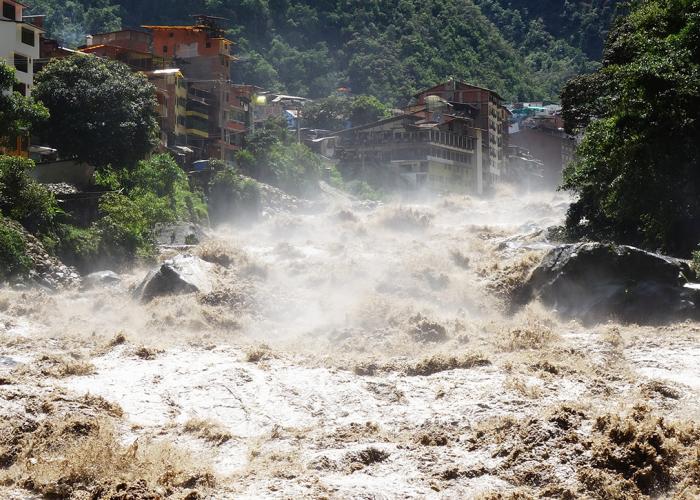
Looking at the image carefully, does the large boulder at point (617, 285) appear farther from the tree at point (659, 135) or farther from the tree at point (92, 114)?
the tree at point (92, 114)

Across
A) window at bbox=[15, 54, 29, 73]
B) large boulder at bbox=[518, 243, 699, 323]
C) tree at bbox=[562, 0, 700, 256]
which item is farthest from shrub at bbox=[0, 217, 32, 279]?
tree at bbox=[562, 0, 700, 256]

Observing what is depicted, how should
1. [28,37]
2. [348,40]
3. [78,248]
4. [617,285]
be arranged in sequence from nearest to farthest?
[617,285]
[78,248]
[28,37]
[348,40]

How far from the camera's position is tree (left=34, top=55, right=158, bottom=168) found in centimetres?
4138

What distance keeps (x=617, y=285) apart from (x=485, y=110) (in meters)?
63.5

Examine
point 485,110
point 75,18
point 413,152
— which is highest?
point 75,18

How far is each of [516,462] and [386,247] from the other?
28.0 meters

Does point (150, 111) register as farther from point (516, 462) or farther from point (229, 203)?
point (516, 462)

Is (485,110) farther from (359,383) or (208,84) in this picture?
(359,383)

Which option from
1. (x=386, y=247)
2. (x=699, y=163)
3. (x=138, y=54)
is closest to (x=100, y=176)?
(x=386, y=247)

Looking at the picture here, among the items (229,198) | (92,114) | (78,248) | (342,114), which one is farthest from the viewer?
(342,114)

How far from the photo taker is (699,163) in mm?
26312

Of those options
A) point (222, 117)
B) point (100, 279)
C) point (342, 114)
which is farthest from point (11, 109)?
point (342, 114)

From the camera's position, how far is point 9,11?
46500 millimetres

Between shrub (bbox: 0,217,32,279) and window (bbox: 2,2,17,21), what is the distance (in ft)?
63.0
